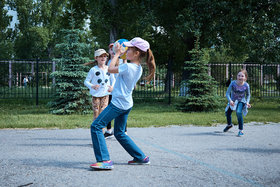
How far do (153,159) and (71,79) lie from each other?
24.2 feet

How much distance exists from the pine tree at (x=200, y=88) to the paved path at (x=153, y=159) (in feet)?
15.2

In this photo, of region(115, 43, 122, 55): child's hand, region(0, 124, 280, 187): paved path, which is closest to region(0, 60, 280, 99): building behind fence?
region(0, 124, 280, 187): paved path

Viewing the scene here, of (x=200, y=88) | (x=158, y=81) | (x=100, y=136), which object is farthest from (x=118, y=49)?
(x=158, y=81)

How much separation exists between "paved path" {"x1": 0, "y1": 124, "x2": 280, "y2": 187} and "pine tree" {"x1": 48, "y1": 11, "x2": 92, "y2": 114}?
3737 mm

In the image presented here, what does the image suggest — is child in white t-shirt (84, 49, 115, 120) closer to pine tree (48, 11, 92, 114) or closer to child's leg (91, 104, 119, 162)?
child's leg (91, 104, 119, 162)

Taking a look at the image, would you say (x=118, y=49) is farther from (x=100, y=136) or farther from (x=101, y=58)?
(x=101, y=58)

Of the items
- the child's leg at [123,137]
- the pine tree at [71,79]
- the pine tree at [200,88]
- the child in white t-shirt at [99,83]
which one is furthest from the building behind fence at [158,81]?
the child's leg at [123,137]

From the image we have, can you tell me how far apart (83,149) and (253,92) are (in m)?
16.3

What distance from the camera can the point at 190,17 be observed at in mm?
15867

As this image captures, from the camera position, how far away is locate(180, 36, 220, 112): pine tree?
11.9 metres

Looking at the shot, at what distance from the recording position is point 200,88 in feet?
A: 39.7

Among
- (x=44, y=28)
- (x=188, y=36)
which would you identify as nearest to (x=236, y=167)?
(x=188, y=36)

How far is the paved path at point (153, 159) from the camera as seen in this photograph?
365cm

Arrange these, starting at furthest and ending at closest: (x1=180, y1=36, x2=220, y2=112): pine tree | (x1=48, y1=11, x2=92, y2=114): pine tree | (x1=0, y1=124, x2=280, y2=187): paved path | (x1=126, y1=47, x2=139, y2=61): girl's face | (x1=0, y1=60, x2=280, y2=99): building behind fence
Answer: (x1=0, y1=60, x2=280, y2=99): building behind fence, (x1=180, y1=36, x2=220, y2=112): pine tree, (x1=48, y1=11, x2=92, y2=114): pine tree, (x1=126, y1=47, x2=139, y2=61): girl's face, (x1=0, y1=124, x2=280, y2=187): paved path
